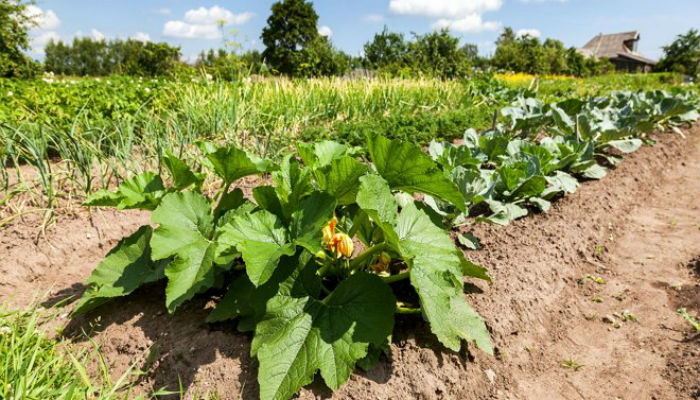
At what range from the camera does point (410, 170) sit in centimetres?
172

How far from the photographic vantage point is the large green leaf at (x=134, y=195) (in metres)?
1.77

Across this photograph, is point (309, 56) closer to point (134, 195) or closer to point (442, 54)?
point (442, 54)

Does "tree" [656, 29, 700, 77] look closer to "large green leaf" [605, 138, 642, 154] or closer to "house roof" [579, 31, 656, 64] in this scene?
"house roof" [579, 31, 656, 64]

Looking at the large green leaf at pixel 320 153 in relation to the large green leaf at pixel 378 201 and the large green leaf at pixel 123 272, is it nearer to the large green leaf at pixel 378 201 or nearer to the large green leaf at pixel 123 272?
the large green leaf at pixel 378 201

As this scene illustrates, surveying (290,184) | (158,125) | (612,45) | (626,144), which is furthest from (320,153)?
(612,45)

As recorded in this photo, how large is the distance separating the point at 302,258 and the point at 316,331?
0.93ft

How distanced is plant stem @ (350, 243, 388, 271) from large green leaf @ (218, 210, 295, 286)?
394 millimetres

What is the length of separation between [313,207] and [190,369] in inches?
31.7

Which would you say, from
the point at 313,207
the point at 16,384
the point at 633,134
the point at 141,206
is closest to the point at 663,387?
the point at 313,207

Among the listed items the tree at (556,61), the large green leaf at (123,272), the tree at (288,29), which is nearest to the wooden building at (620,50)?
the tree at (556,61)

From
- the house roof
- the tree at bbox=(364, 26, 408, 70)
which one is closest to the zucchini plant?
the tree at bbox=(364, 26, 408, 70)

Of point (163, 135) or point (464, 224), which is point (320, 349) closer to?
point (464, 224)

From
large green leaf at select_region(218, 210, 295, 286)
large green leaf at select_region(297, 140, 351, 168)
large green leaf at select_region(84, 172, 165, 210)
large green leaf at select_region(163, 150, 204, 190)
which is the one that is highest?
large green leaf at select_region(297, 140, 351, 168)

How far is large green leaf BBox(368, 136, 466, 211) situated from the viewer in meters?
1.68
